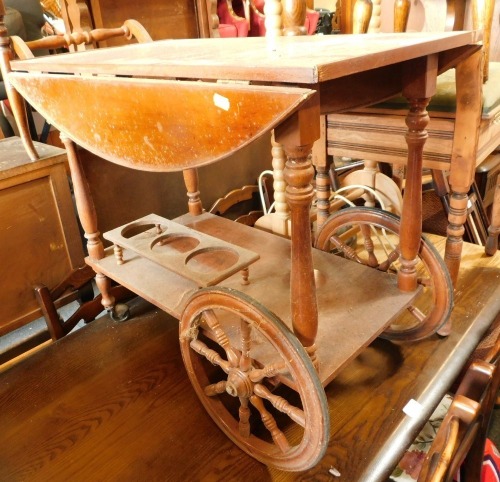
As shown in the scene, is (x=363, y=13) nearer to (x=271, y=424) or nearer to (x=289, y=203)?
(x=289, y=203)

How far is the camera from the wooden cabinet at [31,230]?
1.40 m

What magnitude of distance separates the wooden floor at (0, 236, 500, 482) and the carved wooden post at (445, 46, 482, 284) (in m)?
0.27

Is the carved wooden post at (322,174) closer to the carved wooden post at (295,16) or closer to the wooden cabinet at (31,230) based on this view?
the carved wooden post at (295,16)

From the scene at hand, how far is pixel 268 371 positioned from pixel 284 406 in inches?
2.6

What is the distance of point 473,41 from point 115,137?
719 mm

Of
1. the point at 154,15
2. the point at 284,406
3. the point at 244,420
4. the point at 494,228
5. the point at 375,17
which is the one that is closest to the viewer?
the point at 284,406

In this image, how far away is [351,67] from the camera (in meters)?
0.67

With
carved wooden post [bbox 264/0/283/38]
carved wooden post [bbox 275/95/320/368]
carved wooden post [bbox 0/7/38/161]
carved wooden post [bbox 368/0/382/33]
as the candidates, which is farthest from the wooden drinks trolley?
carved wooden post [bbox 368/0/382/33]

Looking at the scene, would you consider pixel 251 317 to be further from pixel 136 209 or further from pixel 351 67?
pixel 136 209

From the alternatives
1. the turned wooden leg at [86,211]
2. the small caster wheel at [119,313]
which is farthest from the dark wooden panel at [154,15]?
the small caster wheel at [119,313]

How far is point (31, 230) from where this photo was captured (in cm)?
146

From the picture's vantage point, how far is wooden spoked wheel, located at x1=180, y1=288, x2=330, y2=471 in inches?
32.6

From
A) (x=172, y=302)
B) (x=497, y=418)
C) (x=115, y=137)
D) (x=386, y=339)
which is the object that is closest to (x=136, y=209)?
(x=172, y=302)

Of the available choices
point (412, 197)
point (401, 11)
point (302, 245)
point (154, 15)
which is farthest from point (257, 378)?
point (154, 15)
